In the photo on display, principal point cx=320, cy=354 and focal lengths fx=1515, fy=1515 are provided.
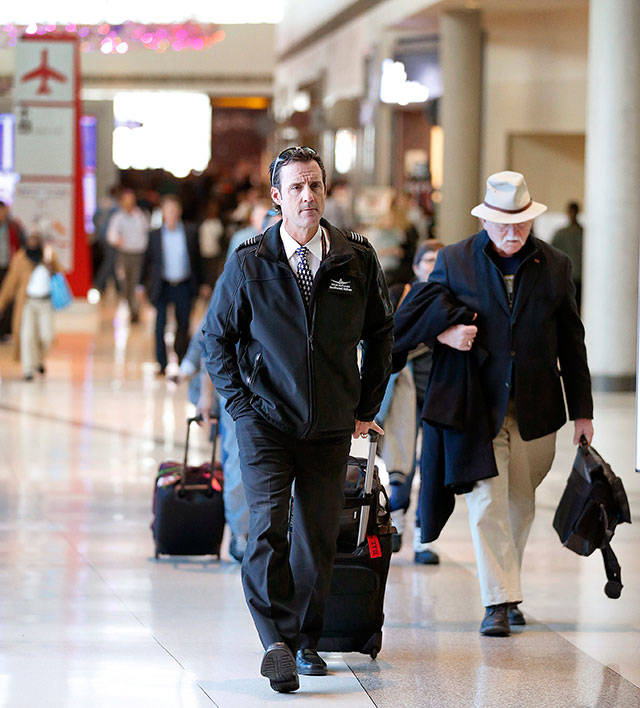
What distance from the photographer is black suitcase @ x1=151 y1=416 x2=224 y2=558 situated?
277 inches

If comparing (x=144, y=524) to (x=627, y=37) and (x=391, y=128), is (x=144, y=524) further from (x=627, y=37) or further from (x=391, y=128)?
Result: (x=391, y=128)

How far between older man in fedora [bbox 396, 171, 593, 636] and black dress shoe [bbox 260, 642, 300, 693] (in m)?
1.17

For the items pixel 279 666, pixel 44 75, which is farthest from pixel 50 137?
pixel 279 666

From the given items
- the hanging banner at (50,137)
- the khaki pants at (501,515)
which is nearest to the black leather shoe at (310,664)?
the khaki pants at (501,515)

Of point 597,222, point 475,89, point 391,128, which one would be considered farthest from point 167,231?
point 391,128

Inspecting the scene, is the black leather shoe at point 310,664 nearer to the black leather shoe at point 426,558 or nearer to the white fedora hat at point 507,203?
the white fedora hat at point 507,203

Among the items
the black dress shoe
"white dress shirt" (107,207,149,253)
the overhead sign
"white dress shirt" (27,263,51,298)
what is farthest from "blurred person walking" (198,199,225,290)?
the black dress shoe

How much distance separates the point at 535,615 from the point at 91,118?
103 feet

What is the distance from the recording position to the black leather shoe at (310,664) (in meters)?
5.12

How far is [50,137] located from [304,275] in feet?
57.4

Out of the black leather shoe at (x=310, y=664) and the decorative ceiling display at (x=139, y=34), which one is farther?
the decorative ceiling display at (x=139, y=34)

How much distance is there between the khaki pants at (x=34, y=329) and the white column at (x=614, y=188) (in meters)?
5.37

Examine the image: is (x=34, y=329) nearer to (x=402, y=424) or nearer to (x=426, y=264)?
(x=402, y=424)

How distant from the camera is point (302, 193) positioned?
4.82 metres
